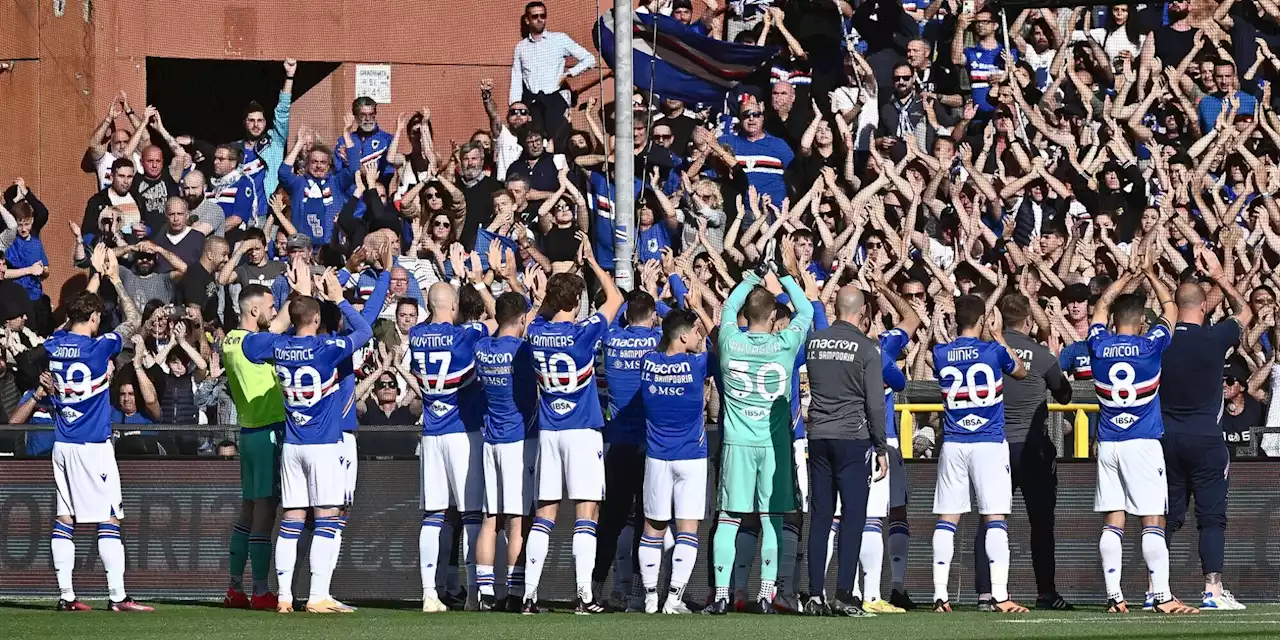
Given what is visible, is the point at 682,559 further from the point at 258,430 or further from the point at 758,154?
the point at 758,154

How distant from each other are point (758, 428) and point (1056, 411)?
116 inches

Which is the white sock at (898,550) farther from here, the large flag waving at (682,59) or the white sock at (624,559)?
the large flag waving at (682,59)

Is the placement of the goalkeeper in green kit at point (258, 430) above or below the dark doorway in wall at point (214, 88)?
below

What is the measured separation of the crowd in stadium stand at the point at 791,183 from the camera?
16000 mm

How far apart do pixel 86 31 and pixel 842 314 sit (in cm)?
1022

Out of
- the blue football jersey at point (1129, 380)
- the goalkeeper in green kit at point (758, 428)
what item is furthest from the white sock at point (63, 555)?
the blue football jersey at point (1129, 380)

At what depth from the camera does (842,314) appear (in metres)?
11.6

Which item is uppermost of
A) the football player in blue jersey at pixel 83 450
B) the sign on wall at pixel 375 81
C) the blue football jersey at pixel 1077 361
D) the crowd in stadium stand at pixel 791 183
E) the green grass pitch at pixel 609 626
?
the sign on wall at pixel 375 81

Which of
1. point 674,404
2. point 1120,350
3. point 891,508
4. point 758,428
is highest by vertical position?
point 1120,350

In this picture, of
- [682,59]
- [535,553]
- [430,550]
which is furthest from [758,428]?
[682,59]

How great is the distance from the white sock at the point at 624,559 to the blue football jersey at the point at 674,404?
81 centimetres

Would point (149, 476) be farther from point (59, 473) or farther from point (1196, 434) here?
point (1196, 434)

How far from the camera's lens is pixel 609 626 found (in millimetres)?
10523

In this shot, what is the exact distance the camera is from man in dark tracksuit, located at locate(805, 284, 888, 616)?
37.4 feet
